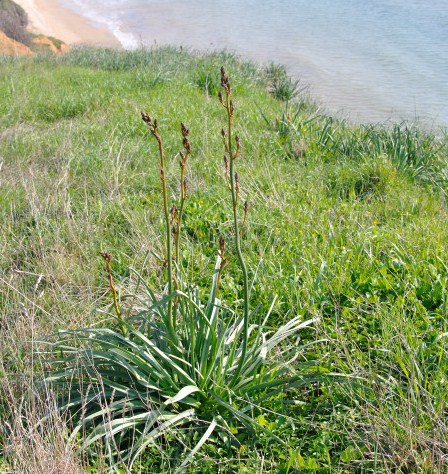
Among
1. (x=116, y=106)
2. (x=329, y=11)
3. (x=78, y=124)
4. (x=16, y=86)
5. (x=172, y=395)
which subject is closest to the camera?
(x=172, y=395)

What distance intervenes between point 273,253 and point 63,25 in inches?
825

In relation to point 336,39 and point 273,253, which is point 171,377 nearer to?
point 273,253

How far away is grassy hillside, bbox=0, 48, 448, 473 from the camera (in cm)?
243

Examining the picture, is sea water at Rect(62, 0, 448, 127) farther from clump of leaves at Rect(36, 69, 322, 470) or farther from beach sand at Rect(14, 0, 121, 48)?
clump of leaves at Rect(36, 69, 322, 470)

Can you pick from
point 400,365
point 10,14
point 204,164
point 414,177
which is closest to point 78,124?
point 204,164

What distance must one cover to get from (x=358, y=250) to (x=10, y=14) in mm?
19415

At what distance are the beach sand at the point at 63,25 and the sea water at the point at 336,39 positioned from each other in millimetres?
487

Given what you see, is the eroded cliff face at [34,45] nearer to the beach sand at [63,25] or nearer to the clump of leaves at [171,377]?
the beach sand at [63,25]

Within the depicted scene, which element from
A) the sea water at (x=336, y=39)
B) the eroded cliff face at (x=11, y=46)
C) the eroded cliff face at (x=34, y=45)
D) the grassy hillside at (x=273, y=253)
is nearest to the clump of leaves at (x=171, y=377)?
the grassy hillside at (x=273, y=253)

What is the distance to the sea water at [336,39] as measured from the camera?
1087 cm

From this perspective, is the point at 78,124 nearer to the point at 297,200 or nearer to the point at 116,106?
the point at 116,106

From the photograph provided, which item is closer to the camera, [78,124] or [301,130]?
[301,130]

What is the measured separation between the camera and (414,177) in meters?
5.41

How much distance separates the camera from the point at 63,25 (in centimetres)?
2241
